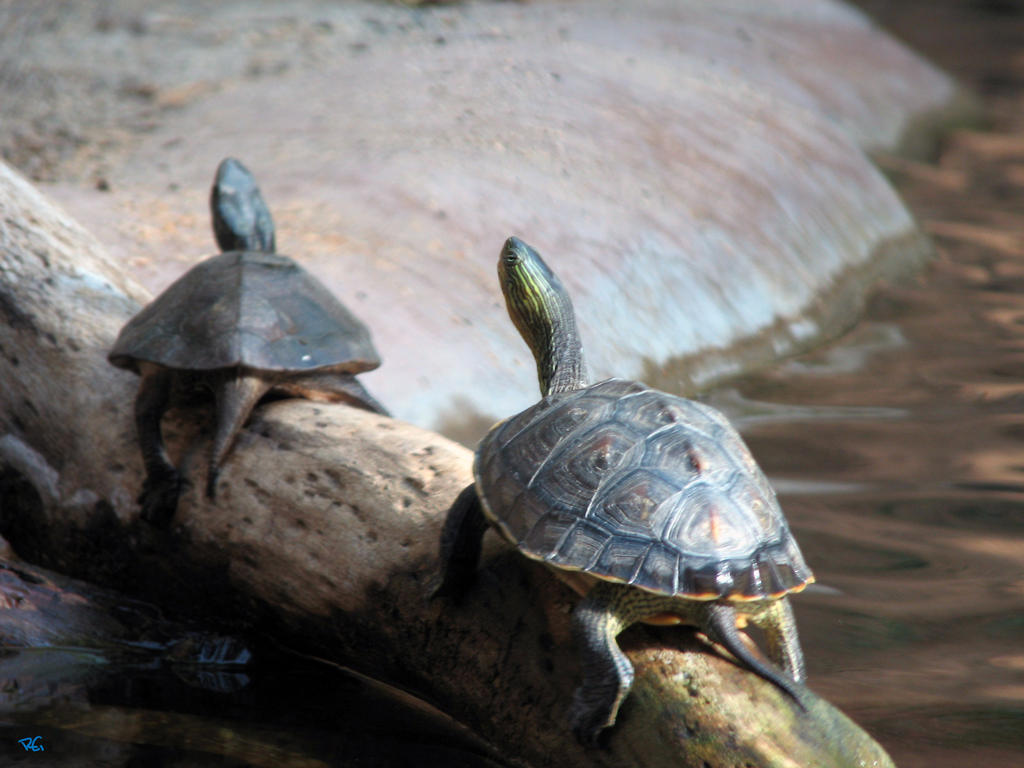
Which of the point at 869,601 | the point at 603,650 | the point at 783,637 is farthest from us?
the point at 869,601

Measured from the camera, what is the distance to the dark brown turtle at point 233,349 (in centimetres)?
305

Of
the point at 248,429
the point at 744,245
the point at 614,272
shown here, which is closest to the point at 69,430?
the point at 248,429

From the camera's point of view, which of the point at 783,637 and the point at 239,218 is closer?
the point at 783,637

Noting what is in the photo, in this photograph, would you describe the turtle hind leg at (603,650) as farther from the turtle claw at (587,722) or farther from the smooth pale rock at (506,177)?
the smooth pale rock at (506,177)

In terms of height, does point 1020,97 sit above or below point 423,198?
below

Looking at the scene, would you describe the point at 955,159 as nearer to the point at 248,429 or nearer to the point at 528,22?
the point at 528,22

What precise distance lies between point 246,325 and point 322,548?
70 centimetres

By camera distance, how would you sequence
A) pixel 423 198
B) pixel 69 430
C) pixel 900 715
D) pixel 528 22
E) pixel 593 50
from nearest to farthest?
pixel 900 715, pixel 69 430, pixel 423 198, pixel 593 50, pixel 528 22

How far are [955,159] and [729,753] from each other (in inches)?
361

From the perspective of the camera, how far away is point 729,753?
222 cm

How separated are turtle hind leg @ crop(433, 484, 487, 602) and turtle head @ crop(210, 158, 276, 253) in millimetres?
1887

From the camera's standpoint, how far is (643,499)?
2.31 m
